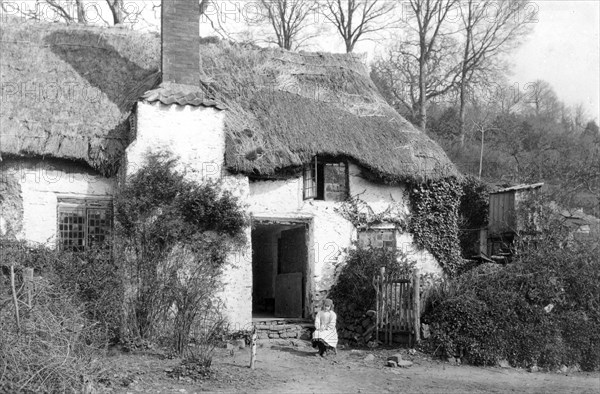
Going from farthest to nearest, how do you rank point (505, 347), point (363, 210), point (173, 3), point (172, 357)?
point (363, 210)
point (173, 3)
point (505, 347)
point (172, 357)

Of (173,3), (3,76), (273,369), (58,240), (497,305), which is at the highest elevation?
(173,3)

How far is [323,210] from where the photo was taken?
15.5 meters

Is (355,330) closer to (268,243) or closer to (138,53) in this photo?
(268,243)

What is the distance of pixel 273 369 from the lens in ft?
37.9

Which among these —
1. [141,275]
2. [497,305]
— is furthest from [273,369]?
[497,305]

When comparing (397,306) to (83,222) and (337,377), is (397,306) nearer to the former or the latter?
(337,377)

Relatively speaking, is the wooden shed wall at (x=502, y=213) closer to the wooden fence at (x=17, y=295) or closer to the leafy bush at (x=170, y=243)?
the leafy bush at (x=170, y=243)

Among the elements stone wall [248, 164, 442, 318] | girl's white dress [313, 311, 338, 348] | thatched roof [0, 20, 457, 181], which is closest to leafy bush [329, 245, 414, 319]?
stone wall [248, 164, 442, 318]

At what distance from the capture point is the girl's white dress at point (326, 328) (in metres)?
12.8

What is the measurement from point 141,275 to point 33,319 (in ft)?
13.8

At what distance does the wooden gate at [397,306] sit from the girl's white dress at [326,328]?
1368 millimetres

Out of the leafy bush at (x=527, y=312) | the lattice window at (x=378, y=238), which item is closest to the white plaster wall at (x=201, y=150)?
the lattice window at (x=378, y=238)

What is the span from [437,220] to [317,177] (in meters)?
3.13

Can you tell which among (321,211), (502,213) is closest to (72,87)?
(321,211)
